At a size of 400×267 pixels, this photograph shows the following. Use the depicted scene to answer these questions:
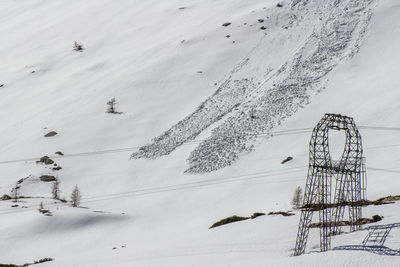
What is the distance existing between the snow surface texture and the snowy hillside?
0.82 ft

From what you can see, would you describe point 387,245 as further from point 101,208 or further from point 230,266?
point 101,208

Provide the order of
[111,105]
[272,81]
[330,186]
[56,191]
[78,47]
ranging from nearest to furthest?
[330,186] < [56,191] < [272,81] < [111,105] < [78,47]

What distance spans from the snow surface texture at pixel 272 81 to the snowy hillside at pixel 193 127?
0.82ft

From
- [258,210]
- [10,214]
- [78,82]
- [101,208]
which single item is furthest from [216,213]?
[78,82]

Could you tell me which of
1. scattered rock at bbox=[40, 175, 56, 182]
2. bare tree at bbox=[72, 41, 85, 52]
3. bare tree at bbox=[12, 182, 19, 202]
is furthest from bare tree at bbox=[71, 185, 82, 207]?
bare tree at bbox=[72, 41, 85, 52]

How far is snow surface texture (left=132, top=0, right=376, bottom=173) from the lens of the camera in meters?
58.7

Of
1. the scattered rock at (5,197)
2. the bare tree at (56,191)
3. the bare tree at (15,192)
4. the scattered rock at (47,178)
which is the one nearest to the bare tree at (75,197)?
the bare tree at (56,191)

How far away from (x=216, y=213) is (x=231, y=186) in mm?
6833

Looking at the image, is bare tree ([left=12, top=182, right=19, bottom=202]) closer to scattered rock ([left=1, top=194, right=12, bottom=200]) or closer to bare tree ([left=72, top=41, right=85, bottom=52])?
scattered rock ([left=1, top=194, right=12, bottom=200])

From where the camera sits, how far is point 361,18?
257ft

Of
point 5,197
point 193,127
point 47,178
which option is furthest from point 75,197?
point 193,127

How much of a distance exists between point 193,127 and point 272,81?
15.0 m

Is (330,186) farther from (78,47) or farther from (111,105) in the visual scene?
(78,47)

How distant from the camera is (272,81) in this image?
68.5 meters
